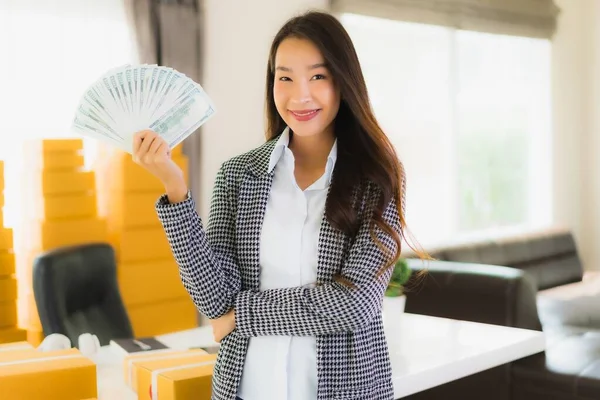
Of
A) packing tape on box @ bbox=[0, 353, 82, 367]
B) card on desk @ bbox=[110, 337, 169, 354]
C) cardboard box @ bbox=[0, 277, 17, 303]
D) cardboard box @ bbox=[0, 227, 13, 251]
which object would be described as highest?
cardboard box @ bbox=[0, 227, 13, 251]

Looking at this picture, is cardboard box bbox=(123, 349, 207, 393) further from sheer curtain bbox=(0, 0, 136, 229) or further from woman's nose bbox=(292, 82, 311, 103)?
sheer curtain bbox=(0, 0, 136, 229)

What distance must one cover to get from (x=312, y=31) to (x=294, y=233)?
0.37m

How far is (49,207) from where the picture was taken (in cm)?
333

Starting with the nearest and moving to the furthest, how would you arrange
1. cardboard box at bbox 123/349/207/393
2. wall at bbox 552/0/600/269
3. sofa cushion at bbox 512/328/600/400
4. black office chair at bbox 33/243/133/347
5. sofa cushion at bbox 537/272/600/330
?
cardboard box at bbox 123/349/207/393 < black office chair at bbox 33/243/133/347 < sofa cushion at bbox 512/328/600/400 < sofa cushion at bbox 537/272/600/330 < wall at bbox 552/0/600/269

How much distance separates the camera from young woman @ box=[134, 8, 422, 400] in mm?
1340

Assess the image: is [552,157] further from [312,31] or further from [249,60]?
[312,31]

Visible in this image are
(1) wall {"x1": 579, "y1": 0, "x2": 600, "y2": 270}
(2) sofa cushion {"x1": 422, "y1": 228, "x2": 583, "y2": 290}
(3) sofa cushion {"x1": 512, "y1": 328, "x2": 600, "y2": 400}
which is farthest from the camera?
(1) wall {"x1": 579, "y1": 0, "x2": 600, "y2": 270}

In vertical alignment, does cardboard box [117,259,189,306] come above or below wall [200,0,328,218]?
below

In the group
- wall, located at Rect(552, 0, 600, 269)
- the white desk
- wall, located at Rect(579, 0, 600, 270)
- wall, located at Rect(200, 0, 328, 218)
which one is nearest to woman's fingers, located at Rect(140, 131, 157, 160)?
the white desk

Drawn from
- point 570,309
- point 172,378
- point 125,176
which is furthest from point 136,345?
point 570,309

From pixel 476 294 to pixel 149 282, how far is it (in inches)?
59.5

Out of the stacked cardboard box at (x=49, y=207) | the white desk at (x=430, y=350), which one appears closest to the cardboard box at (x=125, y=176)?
the stacked cardboard box at (x=49, y=207)

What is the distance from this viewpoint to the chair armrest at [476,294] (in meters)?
3.31

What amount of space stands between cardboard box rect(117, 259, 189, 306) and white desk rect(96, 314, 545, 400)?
4.09ft
